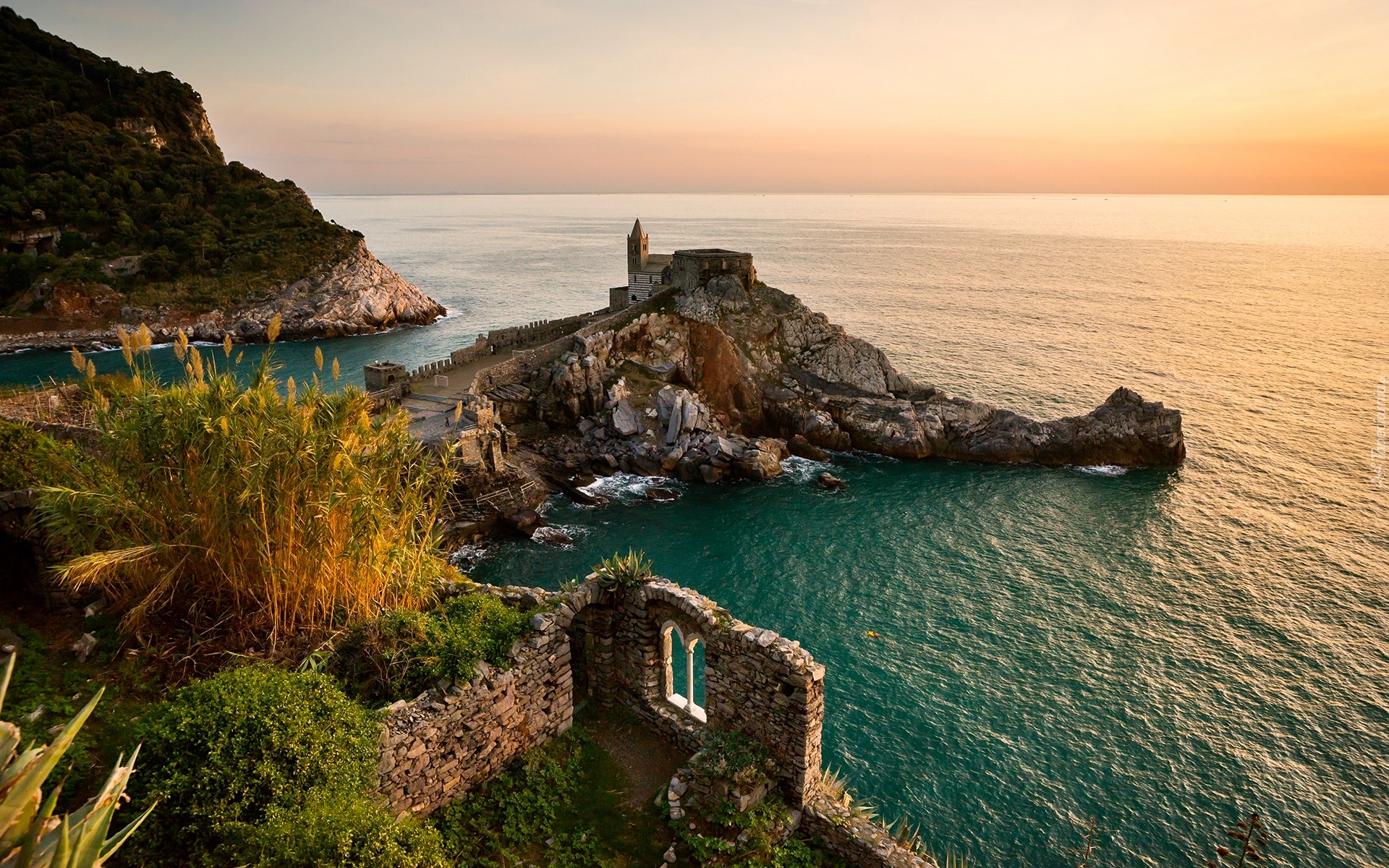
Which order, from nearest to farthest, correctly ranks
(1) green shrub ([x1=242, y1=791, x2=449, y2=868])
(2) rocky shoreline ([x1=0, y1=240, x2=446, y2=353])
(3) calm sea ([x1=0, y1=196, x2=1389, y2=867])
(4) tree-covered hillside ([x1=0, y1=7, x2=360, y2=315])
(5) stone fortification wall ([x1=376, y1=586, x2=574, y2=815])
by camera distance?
(1) green shrub ([x1=242, y1=791, x2=449, y2=868]) < (5) stone fortification wall ([x1=376, y1=586, x2=574, y2=815]) < (3) calm sea ([x1=0, y1=196, x2=1389, y2=867]) < (2) rocky shoreline ([x1=0, y1=240, x2=446, y2=353]) < (4) tree-covered hillside ([x1=0, y1=7, x2=360, y2=315])

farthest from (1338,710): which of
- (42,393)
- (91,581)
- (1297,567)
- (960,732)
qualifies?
(42,393)

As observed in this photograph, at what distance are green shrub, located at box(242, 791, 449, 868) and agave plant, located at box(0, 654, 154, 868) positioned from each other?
414 cm

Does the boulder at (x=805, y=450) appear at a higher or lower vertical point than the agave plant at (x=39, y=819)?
lower

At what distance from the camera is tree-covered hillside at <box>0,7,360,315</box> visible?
66.3 m

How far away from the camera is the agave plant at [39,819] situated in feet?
12.5

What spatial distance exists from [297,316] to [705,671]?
7304 centimetres

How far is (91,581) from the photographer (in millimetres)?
10438

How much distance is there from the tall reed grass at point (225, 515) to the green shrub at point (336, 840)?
3294 mm

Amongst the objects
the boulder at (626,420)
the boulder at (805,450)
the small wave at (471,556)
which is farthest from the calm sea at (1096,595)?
the boulder at (626,420)

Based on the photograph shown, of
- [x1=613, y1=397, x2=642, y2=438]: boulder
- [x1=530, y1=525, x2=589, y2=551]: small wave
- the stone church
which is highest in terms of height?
the stone church

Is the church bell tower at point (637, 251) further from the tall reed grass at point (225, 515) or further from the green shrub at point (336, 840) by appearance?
the green shrub at point (336, 840)

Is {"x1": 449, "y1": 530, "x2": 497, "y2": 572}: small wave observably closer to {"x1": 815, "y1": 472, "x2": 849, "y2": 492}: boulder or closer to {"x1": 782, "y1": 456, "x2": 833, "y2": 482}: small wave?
{"x1": 782, "y1": 456, "x2": 833, "y2": 482}: small wave

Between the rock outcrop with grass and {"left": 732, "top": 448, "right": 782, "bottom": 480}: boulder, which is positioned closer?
{"left": 732, "top": 448, "right": 782, "bottom": 480}: boulder

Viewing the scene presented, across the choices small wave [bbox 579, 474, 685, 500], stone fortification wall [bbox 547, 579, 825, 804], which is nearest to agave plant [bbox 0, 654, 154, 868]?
stone fortification wall [bbox 547, 579, 825, 804]
